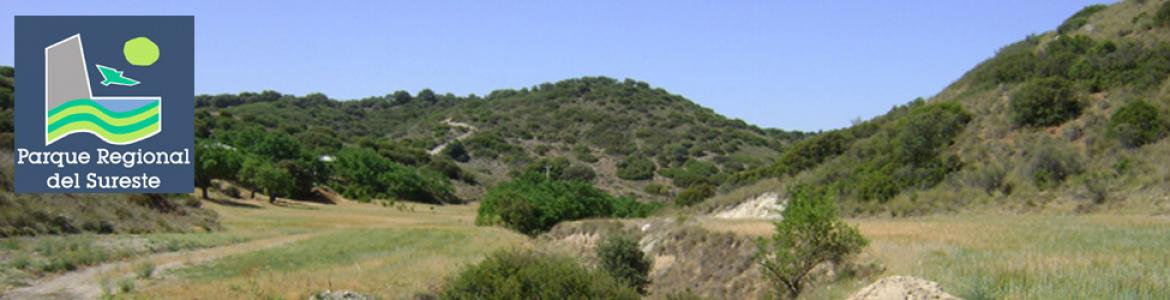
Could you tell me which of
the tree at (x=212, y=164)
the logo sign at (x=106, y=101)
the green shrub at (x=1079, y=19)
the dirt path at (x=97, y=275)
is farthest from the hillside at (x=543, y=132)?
the logo sign at (x=106, y=101)

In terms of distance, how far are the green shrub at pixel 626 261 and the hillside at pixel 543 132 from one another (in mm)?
58679

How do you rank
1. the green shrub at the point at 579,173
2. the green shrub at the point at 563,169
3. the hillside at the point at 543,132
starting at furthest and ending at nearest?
the hillside at the point at 543,132 → the green shrub at the point at 579,173 → the green shrub at the point at 563,169

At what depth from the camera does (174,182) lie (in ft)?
74.1

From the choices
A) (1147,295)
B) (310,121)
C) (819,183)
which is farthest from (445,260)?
(310,121)

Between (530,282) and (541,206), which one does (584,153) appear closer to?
(541,206)

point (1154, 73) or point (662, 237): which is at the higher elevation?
point (1154, 73)

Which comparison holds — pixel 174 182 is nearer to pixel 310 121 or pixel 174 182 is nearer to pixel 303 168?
pixel 303 168

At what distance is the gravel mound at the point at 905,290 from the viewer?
1044cm

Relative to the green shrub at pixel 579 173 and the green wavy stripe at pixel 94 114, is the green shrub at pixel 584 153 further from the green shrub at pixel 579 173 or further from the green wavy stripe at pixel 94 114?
the green wavy stripe at pixel 94 114

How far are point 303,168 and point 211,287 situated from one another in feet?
196

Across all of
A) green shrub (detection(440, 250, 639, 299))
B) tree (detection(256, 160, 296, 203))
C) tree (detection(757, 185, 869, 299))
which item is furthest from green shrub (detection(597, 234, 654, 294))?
tree (detection(256, 160, 296, 203))

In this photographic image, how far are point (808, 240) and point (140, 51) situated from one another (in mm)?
17256

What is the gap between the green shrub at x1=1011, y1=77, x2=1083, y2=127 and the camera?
4153 centimetres

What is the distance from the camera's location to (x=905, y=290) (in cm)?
1080
